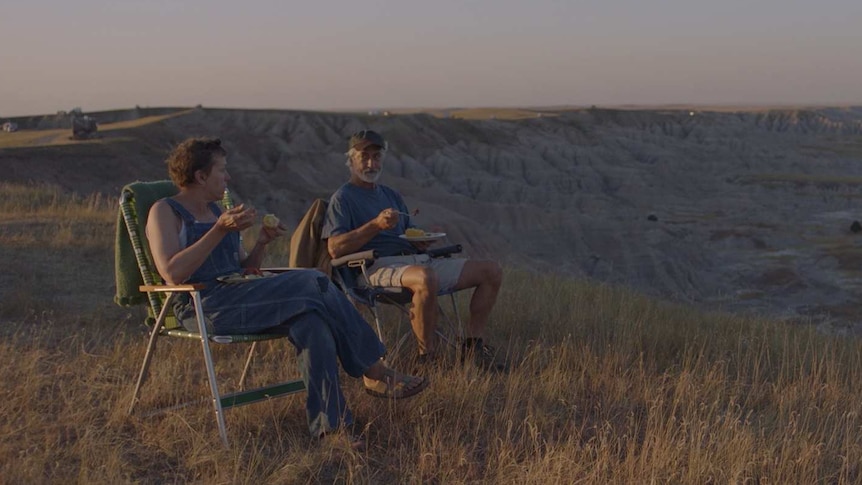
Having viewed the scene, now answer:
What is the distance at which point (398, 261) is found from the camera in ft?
18.1

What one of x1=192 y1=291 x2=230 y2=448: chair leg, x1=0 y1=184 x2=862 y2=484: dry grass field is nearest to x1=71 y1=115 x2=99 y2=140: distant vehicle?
x1=0 y1=184 x2=862 y2=484: dry grass field

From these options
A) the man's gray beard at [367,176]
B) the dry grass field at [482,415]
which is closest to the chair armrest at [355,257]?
the man's gray beard at [367,176]

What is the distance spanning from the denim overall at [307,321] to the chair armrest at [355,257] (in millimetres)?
1012

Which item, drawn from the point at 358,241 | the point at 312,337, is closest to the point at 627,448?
the point at 312,337

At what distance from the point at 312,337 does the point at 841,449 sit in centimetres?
239

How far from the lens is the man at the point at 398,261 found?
508cm

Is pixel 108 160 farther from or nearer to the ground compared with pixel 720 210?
farther from the ground

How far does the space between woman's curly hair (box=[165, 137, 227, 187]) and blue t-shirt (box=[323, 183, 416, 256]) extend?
48.4 inches

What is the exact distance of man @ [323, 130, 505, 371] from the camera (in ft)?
16.7

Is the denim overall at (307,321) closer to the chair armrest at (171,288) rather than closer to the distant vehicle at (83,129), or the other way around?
the chair armrest at (171,288)

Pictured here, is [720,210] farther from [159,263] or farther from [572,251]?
[159,263]

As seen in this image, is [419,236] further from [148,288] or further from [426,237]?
[148,288]

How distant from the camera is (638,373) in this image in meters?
5.25

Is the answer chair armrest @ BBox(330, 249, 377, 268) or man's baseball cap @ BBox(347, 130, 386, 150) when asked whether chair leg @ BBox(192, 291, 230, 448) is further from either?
man's baseball cap @ BBox(347, 130, 386, 150)
